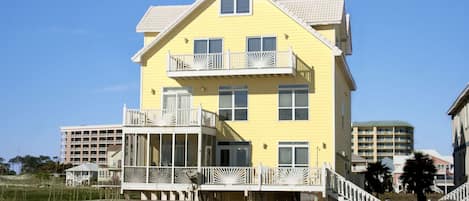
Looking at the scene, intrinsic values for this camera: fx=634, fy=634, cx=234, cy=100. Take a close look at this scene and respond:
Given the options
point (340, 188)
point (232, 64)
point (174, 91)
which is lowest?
point (340, 188)

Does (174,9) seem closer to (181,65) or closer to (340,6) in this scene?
(181,65)

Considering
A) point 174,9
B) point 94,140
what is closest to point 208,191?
point 174,9

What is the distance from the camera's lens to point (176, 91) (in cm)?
3198

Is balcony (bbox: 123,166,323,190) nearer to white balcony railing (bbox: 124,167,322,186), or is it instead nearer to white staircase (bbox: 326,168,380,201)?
white balcony railing (bbox: 124,167,322,186)

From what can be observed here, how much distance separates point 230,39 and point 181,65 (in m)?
2.76

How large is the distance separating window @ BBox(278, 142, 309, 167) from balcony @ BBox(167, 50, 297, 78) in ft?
11.3

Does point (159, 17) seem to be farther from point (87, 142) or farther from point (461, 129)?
point (87, 142)

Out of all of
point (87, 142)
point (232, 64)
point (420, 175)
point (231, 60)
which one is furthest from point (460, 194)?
point (87, 142)

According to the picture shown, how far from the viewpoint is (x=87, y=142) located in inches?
7303

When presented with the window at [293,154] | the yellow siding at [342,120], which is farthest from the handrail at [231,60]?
the window at [293,154]

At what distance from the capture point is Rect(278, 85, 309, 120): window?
30266 millimetres

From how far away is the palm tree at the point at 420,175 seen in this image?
5100cm

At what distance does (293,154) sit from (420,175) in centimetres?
2454

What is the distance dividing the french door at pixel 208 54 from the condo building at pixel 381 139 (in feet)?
432
